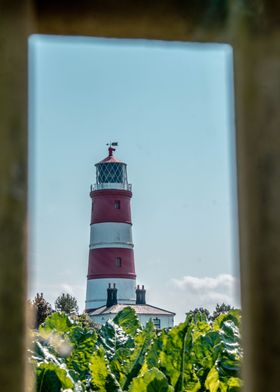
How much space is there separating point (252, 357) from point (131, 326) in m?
3.54

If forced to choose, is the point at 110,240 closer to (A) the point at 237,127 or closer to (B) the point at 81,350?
(B) the point at 81,350

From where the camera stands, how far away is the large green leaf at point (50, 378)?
10.1 feet

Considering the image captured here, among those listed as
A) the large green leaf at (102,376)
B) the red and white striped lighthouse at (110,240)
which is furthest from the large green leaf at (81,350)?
the red and white striped lighthouse at (110,240)

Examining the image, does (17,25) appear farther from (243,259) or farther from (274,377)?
(274,377)

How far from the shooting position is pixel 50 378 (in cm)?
310

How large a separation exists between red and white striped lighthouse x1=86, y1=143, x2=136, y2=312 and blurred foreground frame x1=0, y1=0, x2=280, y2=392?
47.0 m

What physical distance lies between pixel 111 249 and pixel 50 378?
45.0 m

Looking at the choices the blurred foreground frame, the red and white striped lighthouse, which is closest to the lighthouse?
the red and white striped lighthouse

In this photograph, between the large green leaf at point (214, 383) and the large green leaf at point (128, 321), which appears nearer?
the large green leaf at point (214, 383)

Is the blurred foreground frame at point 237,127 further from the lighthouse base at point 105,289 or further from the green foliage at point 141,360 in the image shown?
the lighthouse base at point 105,289

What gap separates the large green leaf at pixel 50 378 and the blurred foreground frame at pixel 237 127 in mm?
2113

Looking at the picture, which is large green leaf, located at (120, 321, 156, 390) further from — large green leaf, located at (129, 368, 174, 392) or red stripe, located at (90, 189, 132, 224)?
red stripe, located at (90, 189, 132, 224)

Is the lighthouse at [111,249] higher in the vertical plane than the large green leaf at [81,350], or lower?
higher

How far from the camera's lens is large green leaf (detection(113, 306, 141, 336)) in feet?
14.8
